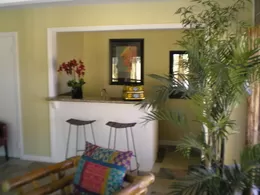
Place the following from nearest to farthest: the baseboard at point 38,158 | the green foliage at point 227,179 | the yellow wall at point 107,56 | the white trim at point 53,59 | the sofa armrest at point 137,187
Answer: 1. the sofa armrest at point 137,187
2. the green foliage at point 227,179
3. the white trim at point 53,59
4. the baseboard at point 38,158
5. the yellow wall at point 107,56

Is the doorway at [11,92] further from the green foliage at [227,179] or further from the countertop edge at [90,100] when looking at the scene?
the green foliage at [227,179]

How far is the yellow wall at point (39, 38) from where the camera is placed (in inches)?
159

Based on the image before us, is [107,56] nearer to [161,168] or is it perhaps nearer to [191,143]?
[161,168]

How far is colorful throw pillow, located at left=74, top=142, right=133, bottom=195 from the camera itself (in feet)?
6.77

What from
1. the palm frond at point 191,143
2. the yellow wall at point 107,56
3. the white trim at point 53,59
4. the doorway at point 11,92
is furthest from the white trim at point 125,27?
the palm frond at point 191,143

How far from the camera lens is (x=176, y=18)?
12.4 ft

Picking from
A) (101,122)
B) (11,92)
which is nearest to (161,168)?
(101,122)

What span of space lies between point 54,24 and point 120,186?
3012 mm

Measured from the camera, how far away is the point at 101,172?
2107 millimetres

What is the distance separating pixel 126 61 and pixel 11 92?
2.17 m

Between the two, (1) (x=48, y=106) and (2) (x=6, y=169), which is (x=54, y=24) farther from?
(2) (x=6, y=169)

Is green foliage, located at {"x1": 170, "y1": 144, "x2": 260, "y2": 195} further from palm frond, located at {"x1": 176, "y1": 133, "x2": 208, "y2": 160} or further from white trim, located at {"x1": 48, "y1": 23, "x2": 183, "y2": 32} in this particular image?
white trim, located at {"x1": 48, "y1": 23, "x2": 183, "y2": 32}

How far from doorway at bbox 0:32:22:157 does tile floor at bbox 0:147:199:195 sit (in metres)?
0.34

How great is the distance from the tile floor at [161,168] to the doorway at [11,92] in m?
0.34
